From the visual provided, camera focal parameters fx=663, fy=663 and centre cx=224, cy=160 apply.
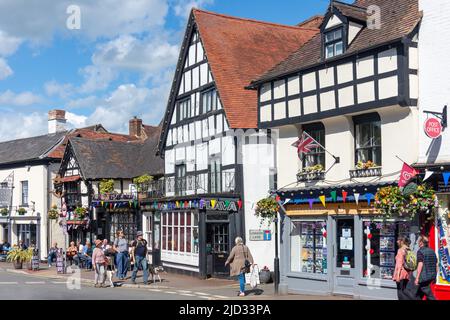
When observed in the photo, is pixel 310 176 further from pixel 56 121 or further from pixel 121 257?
pixel 56 121

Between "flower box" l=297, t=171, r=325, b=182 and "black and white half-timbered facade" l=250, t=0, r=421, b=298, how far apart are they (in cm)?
3

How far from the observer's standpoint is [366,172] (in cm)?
1912

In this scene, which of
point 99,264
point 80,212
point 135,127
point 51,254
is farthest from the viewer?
point 135,127

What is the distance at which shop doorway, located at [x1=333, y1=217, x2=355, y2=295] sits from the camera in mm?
19766

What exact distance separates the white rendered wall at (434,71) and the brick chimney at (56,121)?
113ft


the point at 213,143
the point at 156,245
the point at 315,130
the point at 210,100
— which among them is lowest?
the point at 156,245

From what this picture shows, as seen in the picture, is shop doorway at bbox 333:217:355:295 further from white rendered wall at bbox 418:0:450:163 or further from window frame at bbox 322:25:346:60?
window frame at bbox 322:25:346:60

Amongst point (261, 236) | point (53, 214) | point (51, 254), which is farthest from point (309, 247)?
point (53, 214)

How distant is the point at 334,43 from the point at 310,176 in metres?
4.24

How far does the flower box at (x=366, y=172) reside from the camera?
61.7 feet

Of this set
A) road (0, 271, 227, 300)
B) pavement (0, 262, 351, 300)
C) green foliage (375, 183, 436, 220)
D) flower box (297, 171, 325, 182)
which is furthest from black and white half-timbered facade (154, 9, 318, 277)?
green foliage (375, 183, 436, 220)

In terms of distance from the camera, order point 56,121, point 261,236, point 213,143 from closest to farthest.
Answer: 1. point 261,236
2. point 213,143
3. point 56,121
